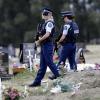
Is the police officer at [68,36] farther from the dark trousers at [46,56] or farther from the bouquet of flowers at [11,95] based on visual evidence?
the bouquet of flowers at [11,95]

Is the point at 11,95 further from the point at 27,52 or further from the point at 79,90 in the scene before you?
the point at 27,52

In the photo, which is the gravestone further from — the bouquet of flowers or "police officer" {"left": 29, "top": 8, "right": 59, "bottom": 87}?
the bouquet of flowers

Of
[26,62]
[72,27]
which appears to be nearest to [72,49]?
[72,27]

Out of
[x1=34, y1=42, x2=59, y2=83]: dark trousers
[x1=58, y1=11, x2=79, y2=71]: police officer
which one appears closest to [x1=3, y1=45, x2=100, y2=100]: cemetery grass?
[x1=34, y1=42, x2=59, y2=83]: dark trousers

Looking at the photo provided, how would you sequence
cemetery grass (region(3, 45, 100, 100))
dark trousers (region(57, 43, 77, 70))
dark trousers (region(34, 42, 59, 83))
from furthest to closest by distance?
1. dark trousers (region(57, 43, 77, 70))
2. dark trousers (region(34, 42, 59, 83))
3. cemetery grass (region(3, 45, 100, 100))

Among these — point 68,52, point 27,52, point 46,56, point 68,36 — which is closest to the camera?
point 46,56

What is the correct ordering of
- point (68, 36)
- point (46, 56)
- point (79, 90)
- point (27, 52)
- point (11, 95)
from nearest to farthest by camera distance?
point (11, 95) < point (79, 90) < point (46, 56) < point (68, 36) < point (27, 52)

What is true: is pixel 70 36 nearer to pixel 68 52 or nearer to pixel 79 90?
pixel 68 52

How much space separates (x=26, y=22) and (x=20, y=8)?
2833mm

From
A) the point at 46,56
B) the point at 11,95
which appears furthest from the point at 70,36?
the point at 11,95

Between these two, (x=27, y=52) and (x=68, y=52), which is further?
(x=27, y=52)

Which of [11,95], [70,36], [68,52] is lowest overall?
[11,95]

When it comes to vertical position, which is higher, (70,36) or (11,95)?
(70,36)

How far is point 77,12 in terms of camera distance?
6812cm
